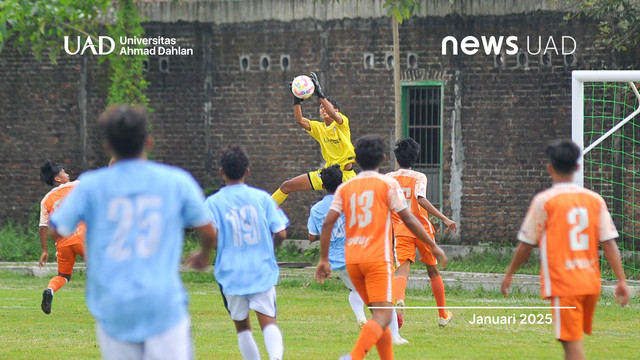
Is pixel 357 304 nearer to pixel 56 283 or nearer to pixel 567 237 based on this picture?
pixel 567 237

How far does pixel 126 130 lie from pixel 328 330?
20.7 feet

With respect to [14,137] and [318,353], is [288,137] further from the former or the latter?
[318,353]

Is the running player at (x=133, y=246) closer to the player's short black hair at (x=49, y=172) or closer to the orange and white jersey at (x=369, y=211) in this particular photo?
the orange and white jersey at (x=369, y=211)

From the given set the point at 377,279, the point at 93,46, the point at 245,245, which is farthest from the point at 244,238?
the point at 93,46

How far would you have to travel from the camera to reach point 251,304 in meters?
7.86

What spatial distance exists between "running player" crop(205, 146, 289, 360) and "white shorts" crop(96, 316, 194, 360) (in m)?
2.39

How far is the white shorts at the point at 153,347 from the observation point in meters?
5.28

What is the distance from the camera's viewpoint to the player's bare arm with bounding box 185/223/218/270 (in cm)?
596

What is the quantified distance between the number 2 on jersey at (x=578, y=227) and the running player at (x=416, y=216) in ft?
11.8

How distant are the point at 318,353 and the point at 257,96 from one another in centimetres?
958

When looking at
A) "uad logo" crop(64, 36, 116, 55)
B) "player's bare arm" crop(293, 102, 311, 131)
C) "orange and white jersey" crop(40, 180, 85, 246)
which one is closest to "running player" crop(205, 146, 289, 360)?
"player's bare arm" crop(293, 102, 311, 131)

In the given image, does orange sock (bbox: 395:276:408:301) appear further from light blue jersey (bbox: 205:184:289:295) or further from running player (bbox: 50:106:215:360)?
running player (bbox: 50:106:215:360)

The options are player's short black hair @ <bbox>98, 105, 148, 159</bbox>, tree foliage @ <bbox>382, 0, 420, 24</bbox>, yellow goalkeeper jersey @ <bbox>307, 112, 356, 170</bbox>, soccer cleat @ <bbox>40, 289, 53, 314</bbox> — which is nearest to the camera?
player's short black hair @ <bbox>98, 105, 148, 159</bbox>

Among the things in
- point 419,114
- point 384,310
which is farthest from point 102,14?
point 384,310
